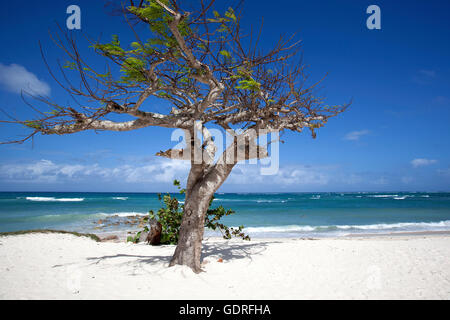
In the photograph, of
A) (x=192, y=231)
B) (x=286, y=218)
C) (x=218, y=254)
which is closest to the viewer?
(x=192, y=231)

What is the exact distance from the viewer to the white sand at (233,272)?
13.9ft

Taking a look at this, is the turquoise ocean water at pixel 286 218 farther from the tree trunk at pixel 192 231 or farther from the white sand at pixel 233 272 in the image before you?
the tree trunk at pixel 192 231

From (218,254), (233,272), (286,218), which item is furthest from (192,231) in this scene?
(286,218)

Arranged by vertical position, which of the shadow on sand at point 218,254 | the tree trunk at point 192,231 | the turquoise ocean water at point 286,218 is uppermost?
the tree trunk at point 192,231

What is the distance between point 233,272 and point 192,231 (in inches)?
47.2

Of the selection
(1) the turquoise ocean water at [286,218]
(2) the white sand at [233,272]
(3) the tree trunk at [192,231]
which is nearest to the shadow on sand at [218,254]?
(2) the white sand at [233,272]

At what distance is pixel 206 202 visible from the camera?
5.50 m

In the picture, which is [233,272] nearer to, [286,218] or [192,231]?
[192,231]

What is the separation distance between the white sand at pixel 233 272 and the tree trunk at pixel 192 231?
0.27 metres

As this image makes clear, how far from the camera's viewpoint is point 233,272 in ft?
17.9

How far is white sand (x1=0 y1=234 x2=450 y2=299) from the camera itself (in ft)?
13.9

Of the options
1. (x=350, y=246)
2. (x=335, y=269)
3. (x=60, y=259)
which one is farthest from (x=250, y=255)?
(x=60, y=259)

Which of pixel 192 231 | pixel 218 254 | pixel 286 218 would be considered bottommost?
pixel 286 218
